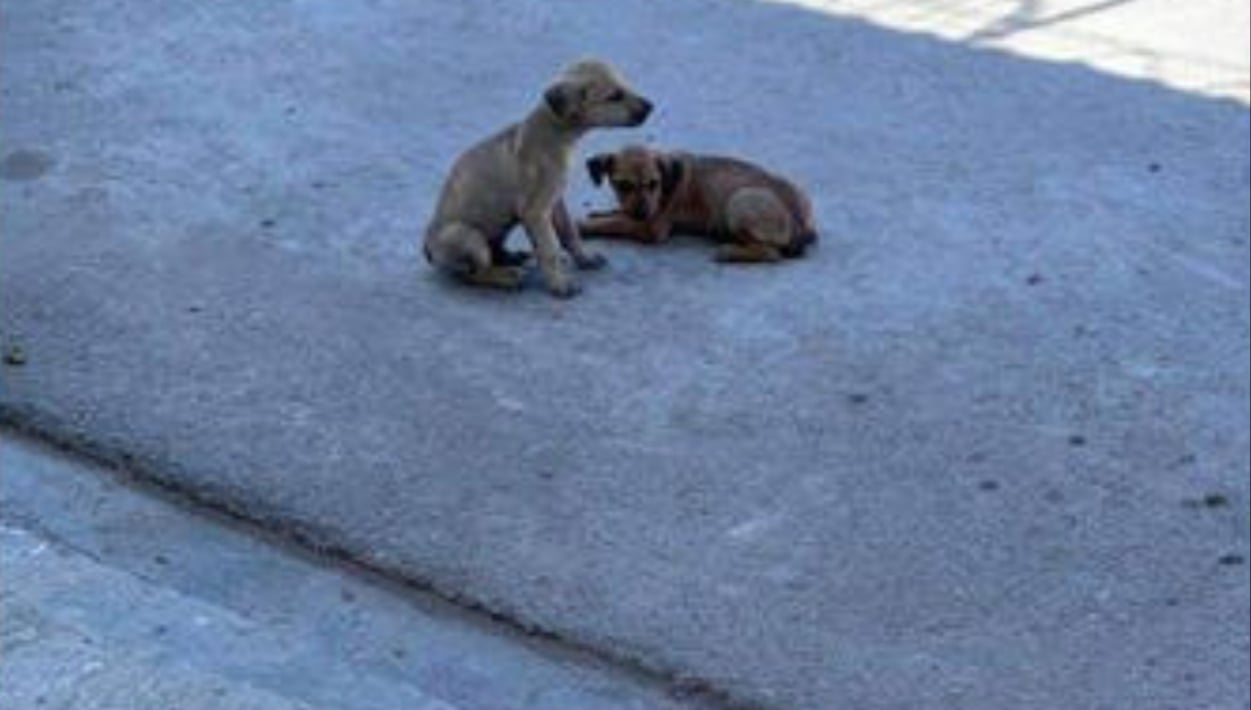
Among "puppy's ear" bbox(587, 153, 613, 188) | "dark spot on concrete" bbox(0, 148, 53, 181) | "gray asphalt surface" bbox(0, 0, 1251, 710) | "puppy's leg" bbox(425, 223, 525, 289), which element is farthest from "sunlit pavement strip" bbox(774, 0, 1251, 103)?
"dark spot on concrete" bbox(0, 148, 53, 181)

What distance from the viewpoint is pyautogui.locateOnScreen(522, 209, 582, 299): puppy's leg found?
5305 mm

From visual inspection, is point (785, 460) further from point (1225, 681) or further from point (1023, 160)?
point (1023, 160)

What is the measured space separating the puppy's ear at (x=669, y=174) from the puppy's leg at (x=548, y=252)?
0.35 metres

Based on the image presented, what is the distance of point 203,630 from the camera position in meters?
3.63

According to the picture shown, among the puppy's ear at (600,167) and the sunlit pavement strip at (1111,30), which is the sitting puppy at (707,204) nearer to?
the puppy's ear at (600,167)

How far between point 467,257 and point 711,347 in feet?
1.94

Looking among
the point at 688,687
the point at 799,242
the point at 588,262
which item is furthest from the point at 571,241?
the point at 688,687

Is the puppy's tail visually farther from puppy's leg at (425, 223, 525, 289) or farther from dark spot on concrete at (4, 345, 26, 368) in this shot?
dark spot on concrete at (4, 345, 26, 368)

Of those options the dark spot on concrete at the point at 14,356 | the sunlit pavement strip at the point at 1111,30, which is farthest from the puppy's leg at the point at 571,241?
the sunlit pavement strip at the point at 1111,30

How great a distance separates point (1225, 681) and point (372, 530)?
58.4 inches

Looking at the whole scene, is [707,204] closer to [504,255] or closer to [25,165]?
[504,255]

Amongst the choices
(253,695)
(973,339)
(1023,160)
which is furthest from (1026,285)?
(253,695)

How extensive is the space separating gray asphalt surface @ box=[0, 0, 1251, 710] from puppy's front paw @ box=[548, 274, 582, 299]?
0.07 meters

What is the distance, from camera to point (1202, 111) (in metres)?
6.58
